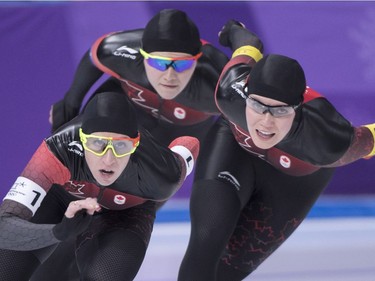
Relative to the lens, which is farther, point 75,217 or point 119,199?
point 119,199

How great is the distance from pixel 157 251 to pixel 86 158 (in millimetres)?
1163

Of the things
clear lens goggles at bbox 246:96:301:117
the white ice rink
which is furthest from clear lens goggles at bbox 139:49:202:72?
the white ice rink

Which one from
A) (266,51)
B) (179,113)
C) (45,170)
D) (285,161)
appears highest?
(45,170)

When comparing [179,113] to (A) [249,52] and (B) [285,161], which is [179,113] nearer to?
(A) [249,52]

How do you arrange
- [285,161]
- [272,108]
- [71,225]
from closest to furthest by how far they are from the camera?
[71,225] < [272,108] < [285,161]

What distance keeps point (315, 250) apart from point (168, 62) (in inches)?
49.8

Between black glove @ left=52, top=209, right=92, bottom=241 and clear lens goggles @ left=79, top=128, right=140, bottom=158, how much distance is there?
1.02 feet

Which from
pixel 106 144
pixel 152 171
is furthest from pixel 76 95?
pixel 106 144

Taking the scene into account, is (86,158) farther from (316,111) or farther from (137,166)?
(316,111)

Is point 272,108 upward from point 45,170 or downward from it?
upward

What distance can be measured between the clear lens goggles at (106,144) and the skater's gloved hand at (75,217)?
306mm

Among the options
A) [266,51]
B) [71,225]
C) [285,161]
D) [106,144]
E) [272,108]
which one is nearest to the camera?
[71,225]

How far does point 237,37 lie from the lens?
15.6 ft

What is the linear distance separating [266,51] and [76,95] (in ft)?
5.50
